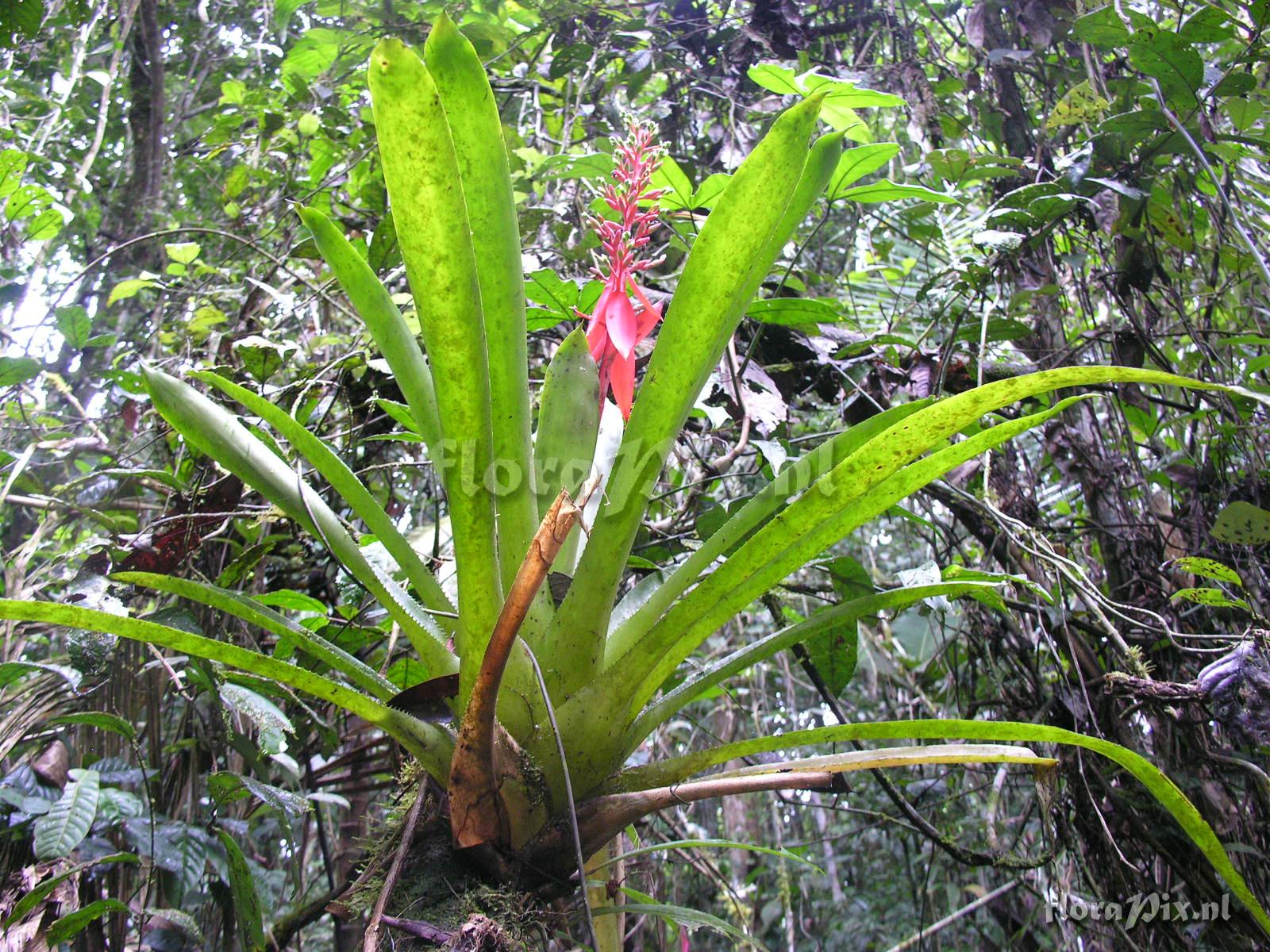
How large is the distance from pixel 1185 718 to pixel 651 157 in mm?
1349

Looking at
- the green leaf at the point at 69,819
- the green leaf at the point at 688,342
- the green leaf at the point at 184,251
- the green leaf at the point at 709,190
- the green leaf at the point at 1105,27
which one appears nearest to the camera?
the green leaf at the point at 688,342

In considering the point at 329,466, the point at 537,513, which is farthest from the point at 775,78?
the point at 329,466

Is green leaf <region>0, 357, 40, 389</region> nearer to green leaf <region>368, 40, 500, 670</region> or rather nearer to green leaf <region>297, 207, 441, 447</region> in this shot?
green leaf <region>297, 207, 441, 447</region>

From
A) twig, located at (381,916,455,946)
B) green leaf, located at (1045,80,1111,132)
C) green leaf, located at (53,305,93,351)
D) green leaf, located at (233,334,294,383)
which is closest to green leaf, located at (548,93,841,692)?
twig, located at (381,916,455,946)

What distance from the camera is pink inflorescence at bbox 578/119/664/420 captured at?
833 millimetres

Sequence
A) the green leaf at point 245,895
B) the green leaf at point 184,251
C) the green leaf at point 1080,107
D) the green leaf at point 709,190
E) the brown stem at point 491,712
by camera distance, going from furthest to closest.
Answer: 1. the green leaf at point 184,251
2. the green leaf at point 1080,107
3. the green leaf at point 709,190
4. the green leaf at point 245,895
5. the brown stem at point 491,712

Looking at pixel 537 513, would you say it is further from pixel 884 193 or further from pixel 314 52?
pixel 314 52

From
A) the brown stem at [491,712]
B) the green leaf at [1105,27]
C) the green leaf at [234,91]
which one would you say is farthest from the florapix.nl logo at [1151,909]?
the green leaf at [234,91]

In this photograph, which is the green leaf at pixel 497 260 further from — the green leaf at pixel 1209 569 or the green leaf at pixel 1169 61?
the green leaf at pixel 1169 61

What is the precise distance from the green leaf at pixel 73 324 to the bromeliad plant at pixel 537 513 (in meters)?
1.00

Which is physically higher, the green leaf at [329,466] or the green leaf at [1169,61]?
the green leaf at [1169,61]

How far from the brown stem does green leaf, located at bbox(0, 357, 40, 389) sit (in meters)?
1.23

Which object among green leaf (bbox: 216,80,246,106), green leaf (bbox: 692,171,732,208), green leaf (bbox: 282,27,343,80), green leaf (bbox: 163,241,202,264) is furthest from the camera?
green leaf (bbox: 216,80,246,106)

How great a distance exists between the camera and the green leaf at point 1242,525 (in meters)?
1.35
